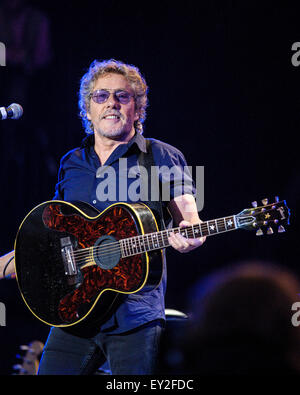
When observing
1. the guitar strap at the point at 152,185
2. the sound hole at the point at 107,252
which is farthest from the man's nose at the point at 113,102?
the sound hole at the point at 107,252

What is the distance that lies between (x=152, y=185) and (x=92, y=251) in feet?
1.70

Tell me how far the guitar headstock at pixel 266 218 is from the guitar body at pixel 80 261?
48cm

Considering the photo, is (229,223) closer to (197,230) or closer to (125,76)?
(197,230)

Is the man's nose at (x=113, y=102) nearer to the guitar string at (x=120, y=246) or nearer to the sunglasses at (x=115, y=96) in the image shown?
the sunglasses at (x=115, y=96)

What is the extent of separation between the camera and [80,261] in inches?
99.2

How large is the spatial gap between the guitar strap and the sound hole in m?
0.29

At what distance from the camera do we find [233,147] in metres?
3.87

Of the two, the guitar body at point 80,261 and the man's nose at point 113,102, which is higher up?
the man's nose at point 113,102

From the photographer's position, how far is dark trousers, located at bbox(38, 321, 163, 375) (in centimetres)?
232

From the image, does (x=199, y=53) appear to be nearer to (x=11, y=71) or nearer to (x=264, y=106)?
(x=264, y=106)

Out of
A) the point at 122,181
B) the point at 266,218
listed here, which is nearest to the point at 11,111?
the point at 122,181

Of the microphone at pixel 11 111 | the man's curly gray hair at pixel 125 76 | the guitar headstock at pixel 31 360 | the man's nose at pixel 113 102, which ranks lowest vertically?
the guitar headstock at pixel 31 360

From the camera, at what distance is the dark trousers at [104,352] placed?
2.32 m

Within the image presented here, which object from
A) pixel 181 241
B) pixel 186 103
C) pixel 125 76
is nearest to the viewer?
pixel 181 241
